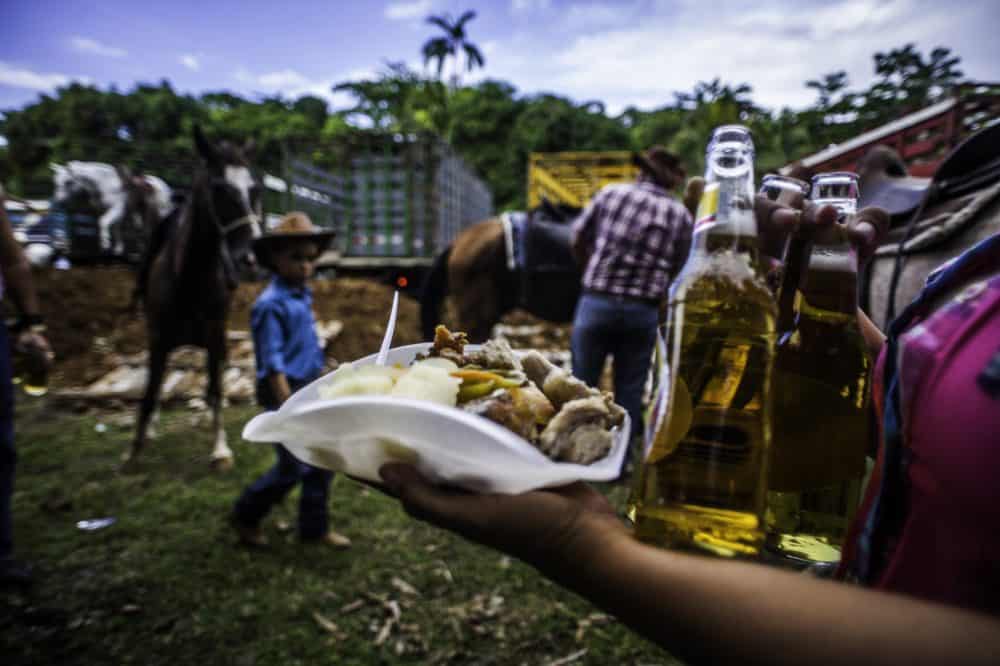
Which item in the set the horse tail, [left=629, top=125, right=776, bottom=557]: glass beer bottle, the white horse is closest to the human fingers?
[left=629, top=125, right=776, bottom=557]: glass beer bottle

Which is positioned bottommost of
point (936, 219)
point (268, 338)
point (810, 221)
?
point (268, 338)

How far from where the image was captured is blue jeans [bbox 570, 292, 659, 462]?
12.8 feet

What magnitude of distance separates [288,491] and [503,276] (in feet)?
11.3

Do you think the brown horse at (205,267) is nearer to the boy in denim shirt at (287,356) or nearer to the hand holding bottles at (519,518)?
the boy in denim shirt at (287,356)

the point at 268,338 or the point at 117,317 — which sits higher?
the point at 268,338

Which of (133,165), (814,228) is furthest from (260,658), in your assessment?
(133,165)

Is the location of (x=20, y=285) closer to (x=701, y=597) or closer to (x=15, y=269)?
(x=15, y=269)

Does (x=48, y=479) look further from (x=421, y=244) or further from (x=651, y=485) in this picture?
(x=421, y=244)

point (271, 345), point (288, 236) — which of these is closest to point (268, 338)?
point (271, 345)

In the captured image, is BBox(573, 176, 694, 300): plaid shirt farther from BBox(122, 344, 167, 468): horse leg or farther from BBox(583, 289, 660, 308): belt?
BBox(122, 344, 167, 468): horse leg

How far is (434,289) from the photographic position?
20.9ft

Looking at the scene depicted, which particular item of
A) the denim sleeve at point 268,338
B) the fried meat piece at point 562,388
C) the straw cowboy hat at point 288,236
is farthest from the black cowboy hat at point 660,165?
the fried meat piece at point 562,388

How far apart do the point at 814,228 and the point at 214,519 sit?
14.3 ft

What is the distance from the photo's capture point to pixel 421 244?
35.3 ft
